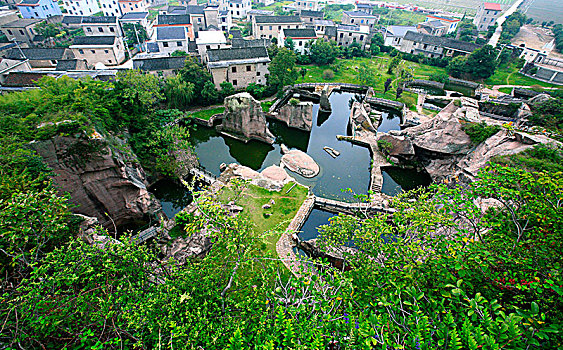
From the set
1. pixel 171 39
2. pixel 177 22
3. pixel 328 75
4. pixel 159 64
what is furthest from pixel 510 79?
pixel 177 22

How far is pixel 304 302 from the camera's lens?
8.26 m

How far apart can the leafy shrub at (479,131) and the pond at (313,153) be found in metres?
10.8

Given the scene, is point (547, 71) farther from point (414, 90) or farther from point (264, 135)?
point (264, 135)

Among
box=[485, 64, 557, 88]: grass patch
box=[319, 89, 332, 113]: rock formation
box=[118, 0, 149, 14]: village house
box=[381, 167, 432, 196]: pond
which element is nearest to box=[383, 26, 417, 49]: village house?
box=[485, 64, 557, 88]: grass patch

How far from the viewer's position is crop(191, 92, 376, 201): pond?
26.8 meters

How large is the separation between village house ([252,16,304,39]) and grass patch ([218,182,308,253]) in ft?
194

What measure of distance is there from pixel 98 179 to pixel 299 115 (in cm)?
2557

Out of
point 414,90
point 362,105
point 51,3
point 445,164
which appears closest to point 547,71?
point 414,90

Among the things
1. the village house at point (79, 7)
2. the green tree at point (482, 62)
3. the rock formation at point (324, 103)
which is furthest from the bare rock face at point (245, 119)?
the village house at point (79, 7)

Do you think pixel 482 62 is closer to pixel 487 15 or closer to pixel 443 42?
pixel 443 42

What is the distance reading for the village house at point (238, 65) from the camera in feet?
131

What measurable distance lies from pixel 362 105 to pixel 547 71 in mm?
46822

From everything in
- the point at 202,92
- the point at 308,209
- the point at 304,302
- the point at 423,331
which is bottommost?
the point at 308,209

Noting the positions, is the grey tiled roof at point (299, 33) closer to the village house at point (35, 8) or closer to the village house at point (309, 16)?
the village house at point (309, 16)
